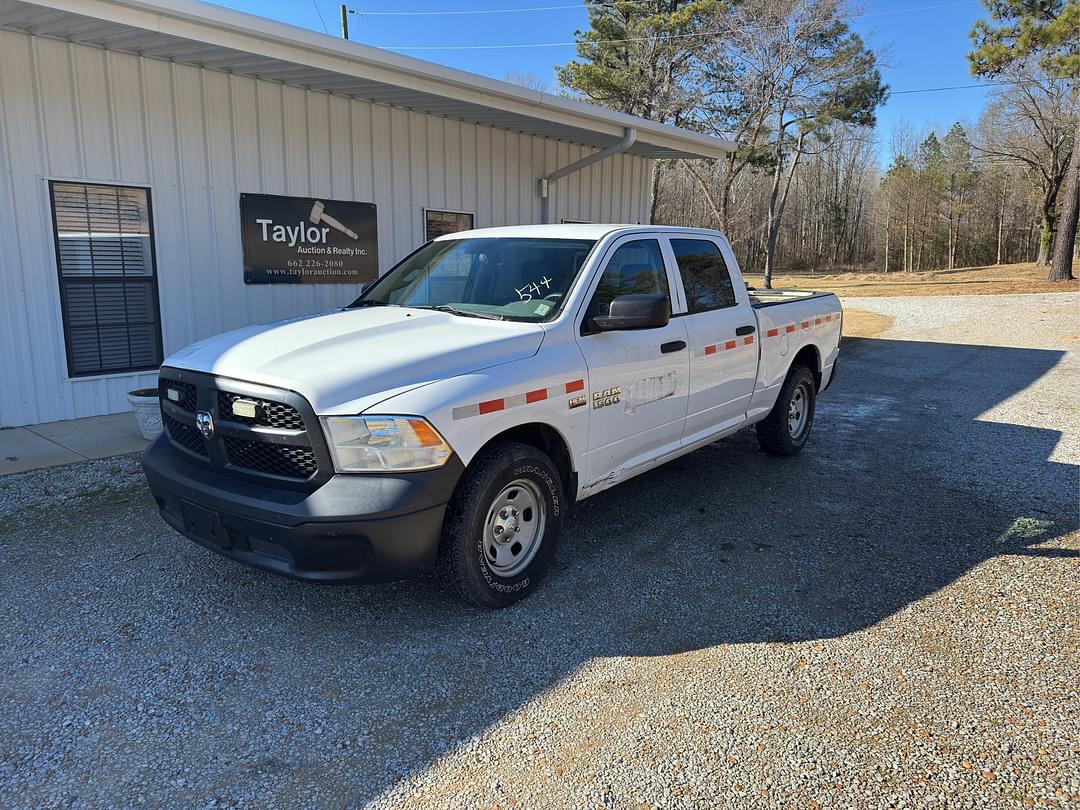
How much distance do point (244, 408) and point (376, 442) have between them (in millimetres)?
680

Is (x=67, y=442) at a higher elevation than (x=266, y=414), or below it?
below

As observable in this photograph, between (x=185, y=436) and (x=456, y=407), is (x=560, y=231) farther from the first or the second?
(x=185, y=436)

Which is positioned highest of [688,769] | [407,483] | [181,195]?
[181,195]

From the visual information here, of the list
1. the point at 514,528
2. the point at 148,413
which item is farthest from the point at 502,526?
the point at 148,413

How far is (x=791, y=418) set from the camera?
6.57 m

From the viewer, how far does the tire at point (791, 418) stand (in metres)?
6.30

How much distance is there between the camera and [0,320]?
663cm

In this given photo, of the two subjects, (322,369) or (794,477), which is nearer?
(322,369)

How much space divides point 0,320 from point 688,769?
6889 mm

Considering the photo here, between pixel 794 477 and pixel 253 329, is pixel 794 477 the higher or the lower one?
the lower one

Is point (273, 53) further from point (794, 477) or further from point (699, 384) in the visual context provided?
point (794, 477)

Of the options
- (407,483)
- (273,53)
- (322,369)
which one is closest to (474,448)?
(407,483)

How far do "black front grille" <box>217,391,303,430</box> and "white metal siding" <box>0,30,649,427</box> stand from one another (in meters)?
4.62

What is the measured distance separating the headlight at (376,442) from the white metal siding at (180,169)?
527cm
